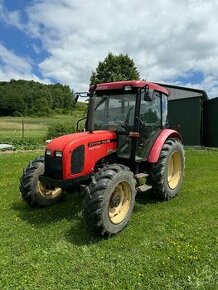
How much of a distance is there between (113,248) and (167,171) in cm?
241

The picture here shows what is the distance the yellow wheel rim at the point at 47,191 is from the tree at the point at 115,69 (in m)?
30.2

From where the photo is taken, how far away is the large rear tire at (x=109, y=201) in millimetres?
4801

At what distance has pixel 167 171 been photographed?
6.68 meters

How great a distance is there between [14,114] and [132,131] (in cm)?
4877

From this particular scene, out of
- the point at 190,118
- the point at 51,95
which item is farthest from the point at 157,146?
the point at 51,95

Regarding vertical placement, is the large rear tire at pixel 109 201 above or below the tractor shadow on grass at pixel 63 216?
above

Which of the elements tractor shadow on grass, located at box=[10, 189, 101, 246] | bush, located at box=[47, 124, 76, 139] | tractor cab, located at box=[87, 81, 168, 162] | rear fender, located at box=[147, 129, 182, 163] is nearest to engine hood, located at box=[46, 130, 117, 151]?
tractor cab, located at box=[87, 81, 168, 162]

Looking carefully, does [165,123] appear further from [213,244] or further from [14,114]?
[14,114]

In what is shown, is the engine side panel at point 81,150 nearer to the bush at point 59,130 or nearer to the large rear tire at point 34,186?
the large rear tire at point 34,186

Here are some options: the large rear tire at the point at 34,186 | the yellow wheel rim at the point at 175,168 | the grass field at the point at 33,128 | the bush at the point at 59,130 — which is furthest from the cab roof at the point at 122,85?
the grass field at the point at 33,128

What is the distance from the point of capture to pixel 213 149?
15.4 meters

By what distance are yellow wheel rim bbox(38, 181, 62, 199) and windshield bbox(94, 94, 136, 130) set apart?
1.36 meters

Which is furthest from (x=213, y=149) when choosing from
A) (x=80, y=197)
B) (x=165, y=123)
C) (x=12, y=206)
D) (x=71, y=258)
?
(x=71, y=258)

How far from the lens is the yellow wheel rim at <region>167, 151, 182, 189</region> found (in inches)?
287
